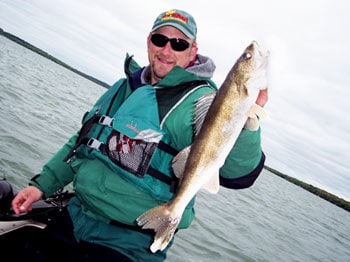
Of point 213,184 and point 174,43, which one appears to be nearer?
point 213,184

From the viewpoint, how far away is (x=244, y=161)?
9.67 ft

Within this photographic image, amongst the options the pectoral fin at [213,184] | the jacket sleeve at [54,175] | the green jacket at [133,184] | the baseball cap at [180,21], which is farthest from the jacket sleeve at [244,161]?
the jacket sleeve at [54,175]

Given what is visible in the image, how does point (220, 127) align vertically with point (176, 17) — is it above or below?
below

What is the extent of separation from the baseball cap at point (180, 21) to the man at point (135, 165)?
0.01 m

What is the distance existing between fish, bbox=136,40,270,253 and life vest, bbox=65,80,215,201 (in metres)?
0.58

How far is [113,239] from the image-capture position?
3.33m

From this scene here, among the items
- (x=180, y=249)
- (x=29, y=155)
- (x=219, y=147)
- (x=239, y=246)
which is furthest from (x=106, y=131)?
(x=239, y=246)

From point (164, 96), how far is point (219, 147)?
3.84 ft

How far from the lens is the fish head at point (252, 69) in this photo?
2.53 meters

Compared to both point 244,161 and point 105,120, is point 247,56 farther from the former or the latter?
point 105,120

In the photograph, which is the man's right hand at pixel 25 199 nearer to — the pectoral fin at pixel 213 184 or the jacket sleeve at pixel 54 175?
the jacket sleeve at pixel 54 175

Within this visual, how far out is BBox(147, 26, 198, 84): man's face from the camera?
13.2 ft

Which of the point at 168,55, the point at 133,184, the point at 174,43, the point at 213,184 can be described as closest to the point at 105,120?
the point at 133,184

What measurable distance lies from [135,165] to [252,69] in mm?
1573
